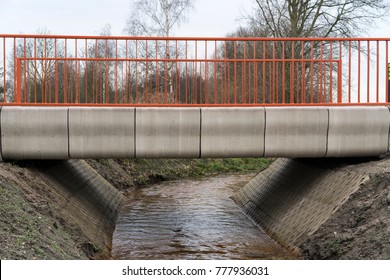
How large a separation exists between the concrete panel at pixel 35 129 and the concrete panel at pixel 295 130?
15.0ft

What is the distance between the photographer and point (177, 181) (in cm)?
2434

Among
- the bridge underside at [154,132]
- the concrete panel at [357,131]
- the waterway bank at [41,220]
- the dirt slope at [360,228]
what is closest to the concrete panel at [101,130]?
the bridge underside at [154,132]

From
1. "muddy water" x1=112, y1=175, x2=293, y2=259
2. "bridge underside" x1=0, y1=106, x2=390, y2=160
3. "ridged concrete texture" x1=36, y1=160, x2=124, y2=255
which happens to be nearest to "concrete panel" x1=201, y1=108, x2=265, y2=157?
"bridge underside" x1=0, y1=106, x2=390, y2=160

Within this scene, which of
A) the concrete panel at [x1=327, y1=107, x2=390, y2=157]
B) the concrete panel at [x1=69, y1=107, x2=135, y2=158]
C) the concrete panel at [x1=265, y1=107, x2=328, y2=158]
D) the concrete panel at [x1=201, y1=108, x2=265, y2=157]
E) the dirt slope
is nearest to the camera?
the dirt slope

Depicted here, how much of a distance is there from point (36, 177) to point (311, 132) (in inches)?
247

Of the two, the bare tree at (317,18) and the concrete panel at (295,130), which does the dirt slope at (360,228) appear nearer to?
the concrete panel at (295,130)

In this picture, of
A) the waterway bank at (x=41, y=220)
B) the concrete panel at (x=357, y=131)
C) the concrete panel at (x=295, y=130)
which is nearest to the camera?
the waterway bank at (x=41, y=220)

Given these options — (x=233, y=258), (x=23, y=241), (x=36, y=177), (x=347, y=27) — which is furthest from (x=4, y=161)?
(x=347, y=27)

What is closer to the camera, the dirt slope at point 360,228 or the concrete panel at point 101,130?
the dirt slope at point 360,228

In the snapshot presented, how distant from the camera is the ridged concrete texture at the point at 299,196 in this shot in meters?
10.3

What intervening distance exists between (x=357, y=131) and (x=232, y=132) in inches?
116

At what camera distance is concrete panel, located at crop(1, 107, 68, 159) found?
10.8 metres

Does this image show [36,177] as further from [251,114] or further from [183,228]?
[251,114]

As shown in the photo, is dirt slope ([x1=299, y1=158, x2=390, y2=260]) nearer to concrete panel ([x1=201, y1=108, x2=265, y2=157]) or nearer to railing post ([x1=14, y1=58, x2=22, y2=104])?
concrete panel ([x1=201, y1=108, x2=265, y2=157])
